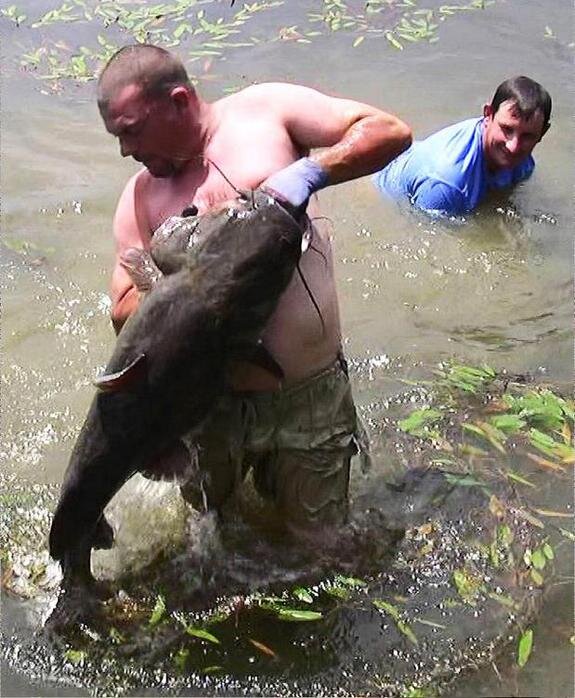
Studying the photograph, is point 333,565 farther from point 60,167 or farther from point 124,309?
point 60,167

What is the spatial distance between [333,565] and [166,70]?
1.85 m

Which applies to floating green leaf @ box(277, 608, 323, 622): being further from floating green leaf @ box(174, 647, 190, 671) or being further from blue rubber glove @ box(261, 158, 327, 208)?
blue rubber glove @ box(261, 158, 327, 208)

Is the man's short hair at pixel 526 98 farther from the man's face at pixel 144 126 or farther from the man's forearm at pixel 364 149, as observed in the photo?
the man's face at pixel 144 126

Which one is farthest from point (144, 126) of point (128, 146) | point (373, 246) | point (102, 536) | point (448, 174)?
point (448, 174)

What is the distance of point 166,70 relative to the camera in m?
2.81

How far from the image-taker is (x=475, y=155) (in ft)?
18.6

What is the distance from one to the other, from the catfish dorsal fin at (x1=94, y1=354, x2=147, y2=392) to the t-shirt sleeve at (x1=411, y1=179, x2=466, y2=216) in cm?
344

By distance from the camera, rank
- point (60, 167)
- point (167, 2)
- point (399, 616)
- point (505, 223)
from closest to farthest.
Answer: point (399, 616)
point (505, 223)
point (60, 167)
point (167, 2)

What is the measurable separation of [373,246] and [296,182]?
3.01 metres

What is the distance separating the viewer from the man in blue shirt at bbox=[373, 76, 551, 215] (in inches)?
218

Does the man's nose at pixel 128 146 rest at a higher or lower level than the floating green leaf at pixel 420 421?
higher

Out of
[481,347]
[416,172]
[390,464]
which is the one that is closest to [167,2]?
[416,172]

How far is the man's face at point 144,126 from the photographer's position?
2.78 metres

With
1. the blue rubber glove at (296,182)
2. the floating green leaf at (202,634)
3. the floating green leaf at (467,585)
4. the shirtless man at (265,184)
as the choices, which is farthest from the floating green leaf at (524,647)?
the blue rubber glove at (296,182)
